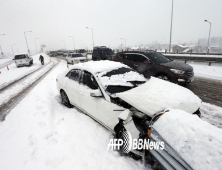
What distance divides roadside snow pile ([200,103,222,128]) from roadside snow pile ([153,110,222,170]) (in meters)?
2.45

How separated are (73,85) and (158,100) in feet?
8.85

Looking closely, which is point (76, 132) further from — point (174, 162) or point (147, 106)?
point (174, 162)

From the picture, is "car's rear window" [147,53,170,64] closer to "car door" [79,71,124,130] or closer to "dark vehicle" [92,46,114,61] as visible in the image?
"car door" [79,71,124,130]

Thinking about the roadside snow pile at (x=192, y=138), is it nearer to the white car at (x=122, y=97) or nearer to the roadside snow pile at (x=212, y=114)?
the white car at (x=122, y=97)

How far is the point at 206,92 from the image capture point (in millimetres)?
5992

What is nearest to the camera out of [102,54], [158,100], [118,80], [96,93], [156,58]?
[158,100]

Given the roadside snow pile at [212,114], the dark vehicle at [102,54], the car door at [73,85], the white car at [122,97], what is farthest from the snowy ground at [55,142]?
the dark vehicle at [102,54]

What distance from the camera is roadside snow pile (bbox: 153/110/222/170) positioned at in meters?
1.40

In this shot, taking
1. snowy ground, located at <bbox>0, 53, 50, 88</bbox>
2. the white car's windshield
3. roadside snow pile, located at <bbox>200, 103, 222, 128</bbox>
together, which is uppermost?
the white car's windshield

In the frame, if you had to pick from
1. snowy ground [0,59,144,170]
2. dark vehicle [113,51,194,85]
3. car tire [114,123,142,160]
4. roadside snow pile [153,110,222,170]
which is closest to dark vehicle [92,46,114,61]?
dark vehicle [113,51,194,85]

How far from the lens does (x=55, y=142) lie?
3152 mm

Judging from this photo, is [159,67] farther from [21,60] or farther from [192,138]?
[21,60]

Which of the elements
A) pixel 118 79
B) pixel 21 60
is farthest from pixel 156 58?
pixel 21 60

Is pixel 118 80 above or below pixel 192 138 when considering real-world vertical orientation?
above
